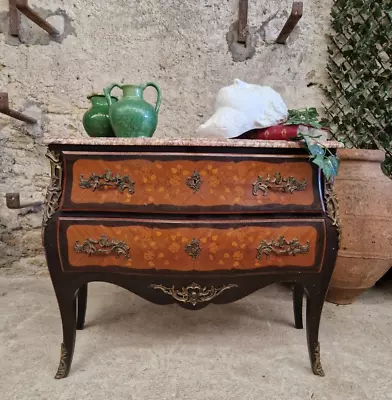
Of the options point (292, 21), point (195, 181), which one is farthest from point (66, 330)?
point (292, 21)

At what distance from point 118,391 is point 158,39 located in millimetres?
1631

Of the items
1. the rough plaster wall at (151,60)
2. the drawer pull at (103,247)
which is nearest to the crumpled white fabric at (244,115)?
the drawer pull at (103,247)

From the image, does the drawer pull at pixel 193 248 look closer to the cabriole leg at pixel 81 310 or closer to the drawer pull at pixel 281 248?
the drawer pull at pixel 281 248

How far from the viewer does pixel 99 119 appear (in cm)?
124

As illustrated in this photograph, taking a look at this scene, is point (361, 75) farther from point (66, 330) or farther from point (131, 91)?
point (66, 330)

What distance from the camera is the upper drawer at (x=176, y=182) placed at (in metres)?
1.02

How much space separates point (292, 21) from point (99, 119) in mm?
1034

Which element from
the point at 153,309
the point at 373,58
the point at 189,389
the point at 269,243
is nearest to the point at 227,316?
the point at 153,309

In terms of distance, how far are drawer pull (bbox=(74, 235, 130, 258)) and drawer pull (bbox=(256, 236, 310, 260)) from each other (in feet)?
1.34

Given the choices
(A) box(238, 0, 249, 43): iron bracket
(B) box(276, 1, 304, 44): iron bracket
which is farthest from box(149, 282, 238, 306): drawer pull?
(A) box(238, 0, 249, 43): iron bracket

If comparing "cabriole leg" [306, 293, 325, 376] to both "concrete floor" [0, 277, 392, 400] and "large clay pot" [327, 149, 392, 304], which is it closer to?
"concrete floor" [0, 277, 392, 400]

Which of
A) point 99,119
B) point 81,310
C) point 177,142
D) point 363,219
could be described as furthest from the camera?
point 363,219

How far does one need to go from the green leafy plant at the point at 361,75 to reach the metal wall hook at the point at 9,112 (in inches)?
62.0

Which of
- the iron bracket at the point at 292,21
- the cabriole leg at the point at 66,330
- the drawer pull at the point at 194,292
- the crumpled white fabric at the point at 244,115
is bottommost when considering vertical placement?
the cabriole leg at the point at 66,330
